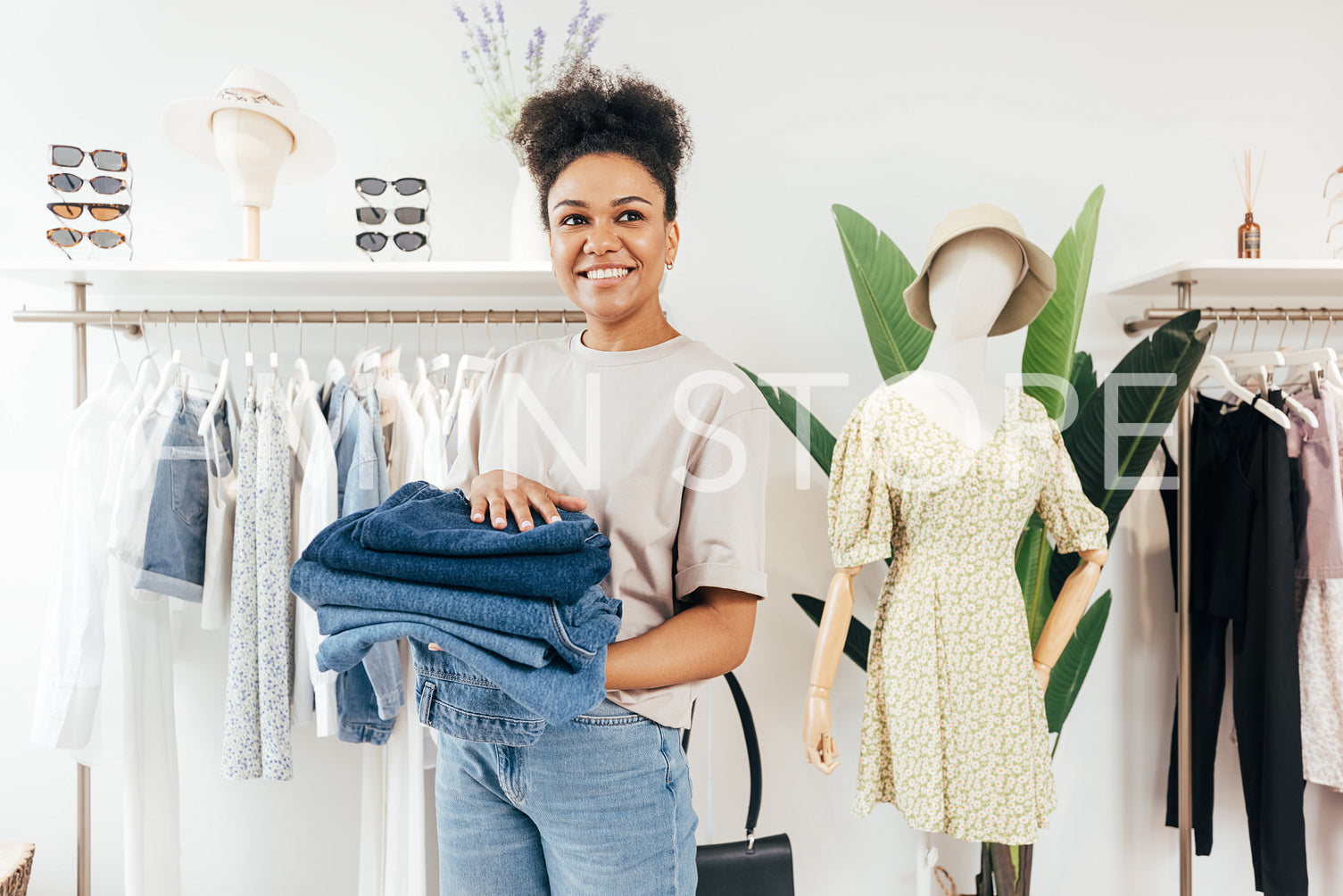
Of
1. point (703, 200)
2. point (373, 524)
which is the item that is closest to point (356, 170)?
point (703, 200)

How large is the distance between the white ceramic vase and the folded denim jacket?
103 cm

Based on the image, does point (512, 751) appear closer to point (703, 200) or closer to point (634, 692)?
point (634, 692)

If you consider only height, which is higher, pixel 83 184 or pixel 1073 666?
pixel 83 184

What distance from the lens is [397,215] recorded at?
1.73 meters

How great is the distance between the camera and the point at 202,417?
158 cm

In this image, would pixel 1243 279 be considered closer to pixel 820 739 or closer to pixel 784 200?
pixel 784 200

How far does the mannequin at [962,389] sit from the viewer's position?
4.37 feet

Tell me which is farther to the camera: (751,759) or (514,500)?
(751,759)

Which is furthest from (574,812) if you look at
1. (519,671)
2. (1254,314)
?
(1254,314)

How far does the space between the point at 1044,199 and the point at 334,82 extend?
1968 mm

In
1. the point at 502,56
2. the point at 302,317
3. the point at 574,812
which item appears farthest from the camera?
the point at 502,56

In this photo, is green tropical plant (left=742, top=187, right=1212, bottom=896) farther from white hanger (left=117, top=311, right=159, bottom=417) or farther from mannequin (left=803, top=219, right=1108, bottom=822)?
white hanger (left=117, top=311, right=159, bottom=417)

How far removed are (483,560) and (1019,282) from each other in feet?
3.70

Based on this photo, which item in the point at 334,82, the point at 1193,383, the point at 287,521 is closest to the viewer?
the point at 287,521
